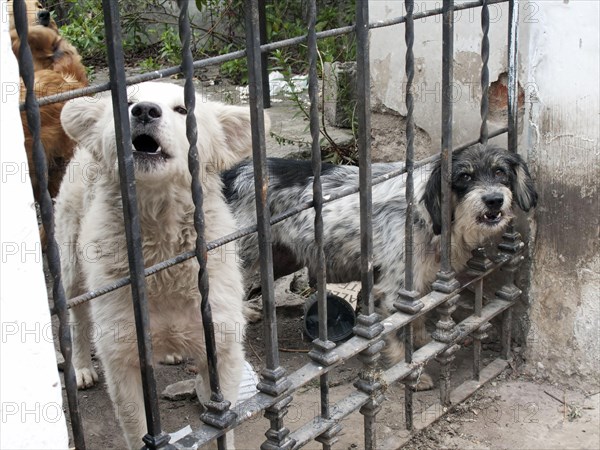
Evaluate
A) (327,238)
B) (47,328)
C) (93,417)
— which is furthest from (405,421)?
(47,328)

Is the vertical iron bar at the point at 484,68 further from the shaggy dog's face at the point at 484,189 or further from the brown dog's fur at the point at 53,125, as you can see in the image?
the brown dog's fur at the point at 53,125

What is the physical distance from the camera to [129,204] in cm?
235

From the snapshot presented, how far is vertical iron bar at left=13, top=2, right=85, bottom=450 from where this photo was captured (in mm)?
2004

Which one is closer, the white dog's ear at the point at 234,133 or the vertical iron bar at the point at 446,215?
the white dog's ear at the point at 234,133

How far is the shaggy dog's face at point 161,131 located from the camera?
9.86ft

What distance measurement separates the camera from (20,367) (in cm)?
193

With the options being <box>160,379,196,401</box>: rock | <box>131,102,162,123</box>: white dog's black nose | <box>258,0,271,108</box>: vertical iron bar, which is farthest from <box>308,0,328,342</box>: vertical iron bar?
<box>258,0,271,108</box>: vertical iron bar

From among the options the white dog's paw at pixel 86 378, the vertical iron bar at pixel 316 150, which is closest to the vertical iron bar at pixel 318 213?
the vertical iron bar at pixel 316 150

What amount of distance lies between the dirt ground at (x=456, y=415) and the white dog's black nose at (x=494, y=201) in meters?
0.68

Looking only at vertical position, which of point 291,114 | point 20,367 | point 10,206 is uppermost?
point 10,206

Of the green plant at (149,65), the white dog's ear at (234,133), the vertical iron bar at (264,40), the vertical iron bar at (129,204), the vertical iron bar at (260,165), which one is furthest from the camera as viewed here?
the green plant at (149,65)

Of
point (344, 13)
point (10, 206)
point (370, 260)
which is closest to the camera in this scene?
point (10, 206)

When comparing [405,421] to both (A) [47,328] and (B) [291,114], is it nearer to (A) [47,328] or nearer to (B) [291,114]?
(A) [47,328]

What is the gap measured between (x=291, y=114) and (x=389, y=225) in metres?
3.11
